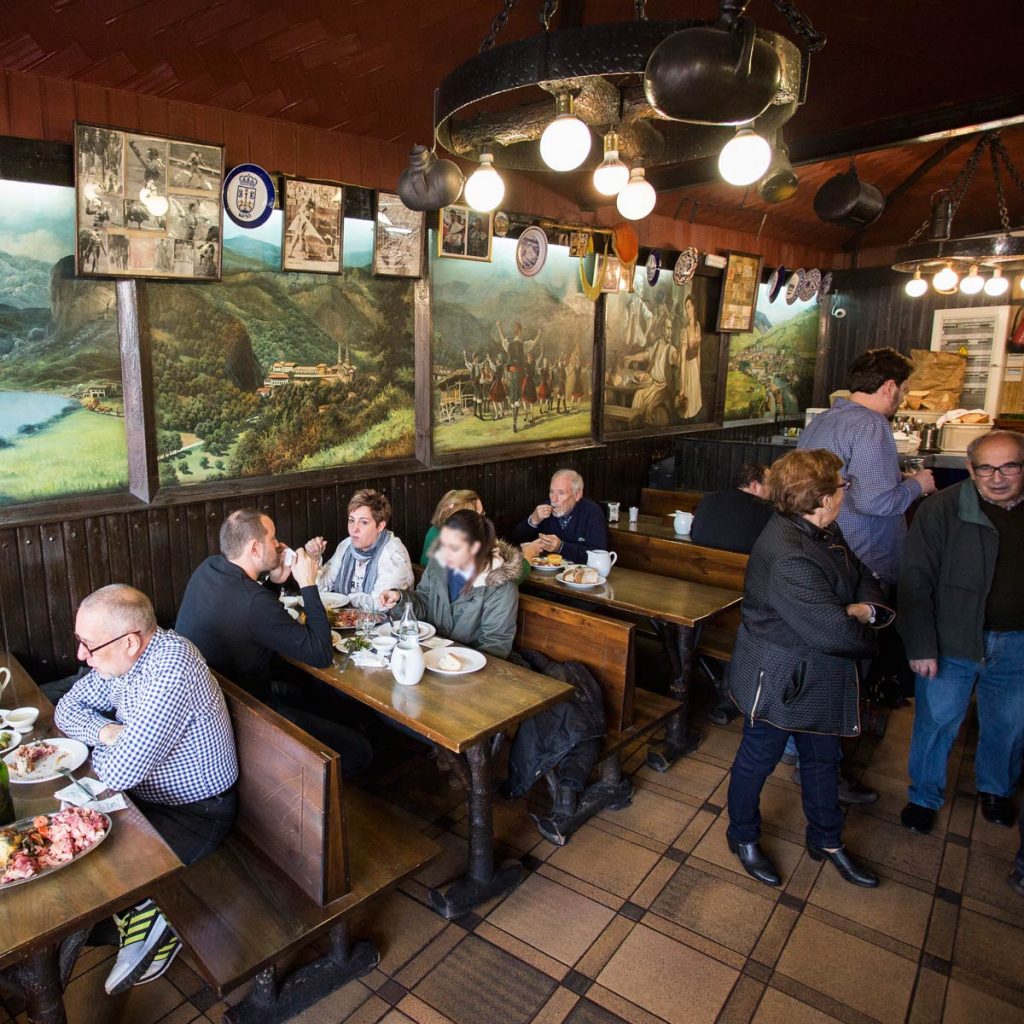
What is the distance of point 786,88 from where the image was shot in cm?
275

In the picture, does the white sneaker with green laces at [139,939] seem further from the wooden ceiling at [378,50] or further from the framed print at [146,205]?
the wooden ceiling at [378,50]

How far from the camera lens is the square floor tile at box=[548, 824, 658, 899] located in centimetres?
361

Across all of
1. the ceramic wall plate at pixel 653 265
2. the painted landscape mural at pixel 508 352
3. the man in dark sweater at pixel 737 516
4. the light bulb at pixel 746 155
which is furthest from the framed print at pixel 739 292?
the light bulb at pixel 746 155

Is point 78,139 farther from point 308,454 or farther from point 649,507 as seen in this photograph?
point 649,507

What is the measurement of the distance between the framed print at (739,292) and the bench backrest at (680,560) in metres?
4.56

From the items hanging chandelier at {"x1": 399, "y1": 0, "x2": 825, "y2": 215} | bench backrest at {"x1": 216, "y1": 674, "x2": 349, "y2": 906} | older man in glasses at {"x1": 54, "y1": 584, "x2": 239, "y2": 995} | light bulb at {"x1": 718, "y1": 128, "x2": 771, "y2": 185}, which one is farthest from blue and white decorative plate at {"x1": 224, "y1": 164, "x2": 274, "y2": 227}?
bench backrest at {"x1": 216, "y1": 674, "x2": 349, "y2": 906}

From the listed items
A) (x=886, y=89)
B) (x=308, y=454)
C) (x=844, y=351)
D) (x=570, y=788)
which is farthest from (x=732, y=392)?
(x=570, y=788)

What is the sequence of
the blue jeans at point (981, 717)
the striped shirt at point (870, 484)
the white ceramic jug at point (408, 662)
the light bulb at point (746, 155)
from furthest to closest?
the striped shirt at point (870, 484) < the blue jeans at point (981, 717) < the white ceramic jug at point (408, 662) < the light bulb at point (746, 155)

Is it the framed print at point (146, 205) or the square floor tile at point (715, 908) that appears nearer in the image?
the square floor tile at point (715, 908)

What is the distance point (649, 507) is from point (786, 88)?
5376mm

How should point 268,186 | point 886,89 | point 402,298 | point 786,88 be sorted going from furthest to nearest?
point 402,298 → point 886,89 → point 268,186 → point 786,88

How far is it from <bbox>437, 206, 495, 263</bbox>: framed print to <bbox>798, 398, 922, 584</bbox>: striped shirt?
127 inches

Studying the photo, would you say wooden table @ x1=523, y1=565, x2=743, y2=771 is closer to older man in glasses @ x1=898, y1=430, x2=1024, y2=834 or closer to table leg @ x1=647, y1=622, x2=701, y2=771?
table leg @ x1=647, y1=622, x2=701, y2=771

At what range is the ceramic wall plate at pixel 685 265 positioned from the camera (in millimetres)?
Result: 8125
